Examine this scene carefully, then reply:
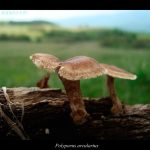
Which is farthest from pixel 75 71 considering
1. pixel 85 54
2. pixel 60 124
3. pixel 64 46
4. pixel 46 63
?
pixel 64 46

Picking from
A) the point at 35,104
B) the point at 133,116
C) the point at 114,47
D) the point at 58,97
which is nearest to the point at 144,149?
the point at 133,116

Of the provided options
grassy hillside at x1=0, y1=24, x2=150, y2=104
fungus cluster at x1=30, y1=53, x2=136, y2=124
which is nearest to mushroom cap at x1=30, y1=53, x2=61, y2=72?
fungus cluster at x1=30, y1=53, x2=136, y2=124

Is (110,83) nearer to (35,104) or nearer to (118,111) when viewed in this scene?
(118,111)

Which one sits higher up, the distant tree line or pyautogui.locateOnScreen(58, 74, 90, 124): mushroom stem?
the distant tree line

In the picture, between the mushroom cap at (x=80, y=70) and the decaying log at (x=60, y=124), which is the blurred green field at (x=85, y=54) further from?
the mushroom cap at (x=80, y=70)

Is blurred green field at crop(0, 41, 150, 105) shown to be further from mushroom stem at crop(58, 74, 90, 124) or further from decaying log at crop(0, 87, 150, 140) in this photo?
mushroom stem at crop(58, 74, 90, 124)

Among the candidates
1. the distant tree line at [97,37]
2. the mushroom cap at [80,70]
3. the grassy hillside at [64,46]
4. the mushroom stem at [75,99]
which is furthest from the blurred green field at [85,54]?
the mushroom cap at [80,70]

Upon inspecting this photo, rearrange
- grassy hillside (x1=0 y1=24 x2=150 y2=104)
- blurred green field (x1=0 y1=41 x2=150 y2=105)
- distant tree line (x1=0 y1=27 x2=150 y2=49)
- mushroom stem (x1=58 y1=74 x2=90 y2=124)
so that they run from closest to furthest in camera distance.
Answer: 1. mushroom stem (x1=58 y1=74 x2=90 y2=124)
2. blurred green field (x1=0 y1=41 x2=150 y2=105)
3. grassy hillside (x1=0 y1=24 x2=150 y2=104)
4. distant tree line (x1=0 y1=27 x2=150 y2=49)
